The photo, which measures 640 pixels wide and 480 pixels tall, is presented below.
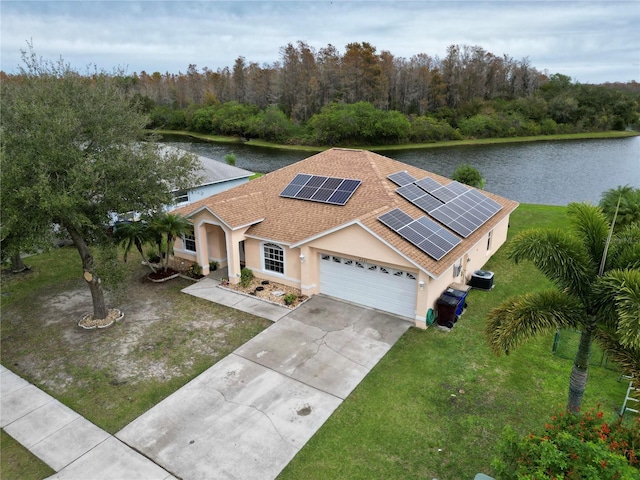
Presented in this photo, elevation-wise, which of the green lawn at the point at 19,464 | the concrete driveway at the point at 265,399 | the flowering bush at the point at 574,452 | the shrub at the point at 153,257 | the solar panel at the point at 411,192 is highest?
the solar panel at the point at 411,192

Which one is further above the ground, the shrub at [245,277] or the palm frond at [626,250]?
the palm frond at [626,250]

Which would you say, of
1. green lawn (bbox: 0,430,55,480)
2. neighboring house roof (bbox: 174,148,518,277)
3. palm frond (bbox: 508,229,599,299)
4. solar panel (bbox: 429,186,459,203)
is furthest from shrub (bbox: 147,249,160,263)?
palm frond (bbox: 508,229,599,299)

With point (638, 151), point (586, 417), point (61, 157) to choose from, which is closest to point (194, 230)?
point (61, 157)

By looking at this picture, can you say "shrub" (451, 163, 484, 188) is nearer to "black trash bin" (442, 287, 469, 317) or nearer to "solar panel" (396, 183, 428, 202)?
"solar panel" (396, 183, 428, 202)

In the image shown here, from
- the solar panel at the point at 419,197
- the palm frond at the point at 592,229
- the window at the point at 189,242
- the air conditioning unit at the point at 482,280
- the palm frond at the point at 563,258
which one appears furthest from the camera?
the window at the point at 189,242

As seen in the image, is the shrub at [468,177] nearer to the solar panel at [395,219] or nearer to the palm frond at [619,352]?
the solar panel at [395,219]

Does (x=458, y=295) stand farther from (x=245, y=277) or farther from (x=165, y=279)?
(x=165, y=279)

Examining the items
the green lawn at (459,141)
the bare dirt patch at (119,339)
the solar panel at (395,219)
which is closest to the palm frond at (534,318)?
the solar panel at (395,219)
